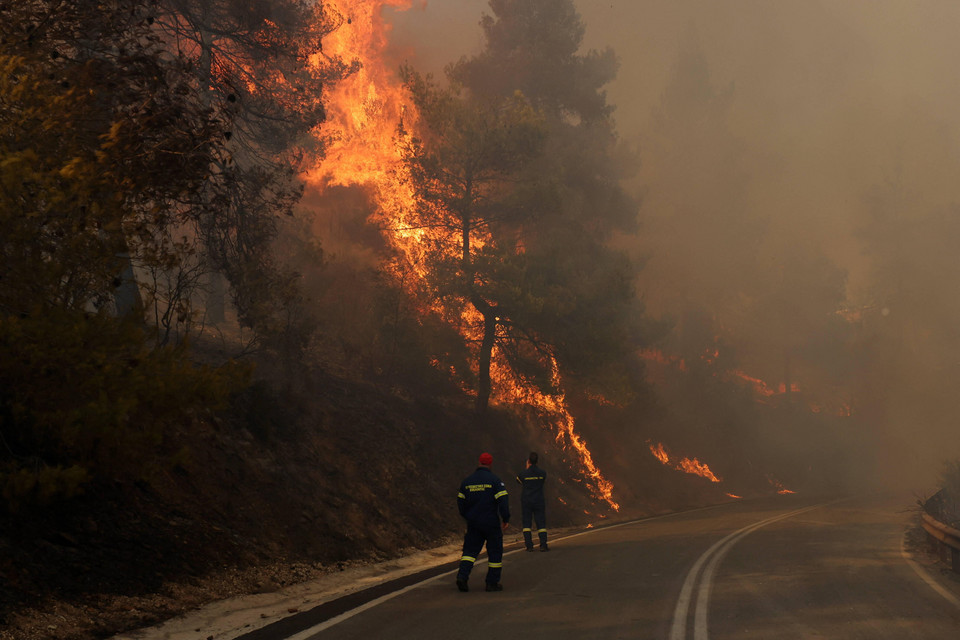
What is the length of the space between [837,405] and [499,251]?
55226mm

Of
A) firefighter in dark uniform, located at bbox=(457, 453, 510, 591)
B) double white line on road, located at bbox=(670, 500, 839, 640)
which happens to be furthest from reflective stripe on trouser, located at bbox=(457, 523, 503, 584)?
double white line on road, located at bbox=(670, 500, 839, 640)

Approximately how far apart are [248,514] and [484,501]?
4.16 meters

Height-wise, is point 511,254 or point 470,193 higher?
point 470,193

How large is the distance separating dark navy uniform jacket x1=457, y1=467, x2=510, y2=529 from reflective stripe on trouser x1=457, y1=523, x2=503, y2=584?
10 cm

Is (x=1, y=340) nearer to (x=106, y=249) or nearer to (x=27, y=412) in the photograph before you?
(x=27, y=412)

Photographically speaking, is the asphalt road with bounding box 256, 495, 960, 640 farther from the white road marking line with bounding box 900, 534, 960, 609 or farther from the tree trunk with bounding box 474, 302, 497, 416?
the tree trunk with bounding box 474, 302, 497, 416

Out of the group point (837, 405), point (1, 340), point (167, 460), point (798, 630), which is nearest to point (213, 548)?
point (167, 460)

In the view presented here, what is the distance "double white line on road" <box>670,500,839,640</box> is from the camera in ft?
24.6

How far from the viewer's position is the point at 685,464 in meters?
40.6

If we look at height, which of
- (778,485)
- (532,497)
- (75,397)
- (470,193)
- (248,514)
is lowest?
(778,485)

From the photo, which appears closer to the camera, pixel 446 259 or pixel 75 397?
pixel 75 397

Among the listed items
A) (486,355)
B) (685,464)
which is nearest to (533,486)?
(486,355)

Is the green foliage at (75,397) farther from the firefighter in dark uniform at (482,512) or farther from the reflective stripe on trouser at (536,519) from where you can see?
the reflective stripe on trouser at (536,519)

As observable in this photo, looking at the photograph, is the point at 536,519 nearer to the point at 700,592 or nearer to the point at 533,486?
the point at 533,486
